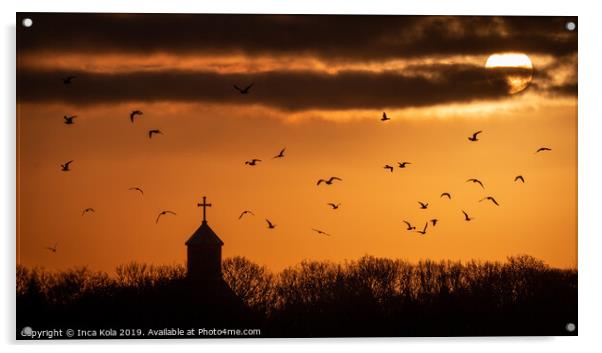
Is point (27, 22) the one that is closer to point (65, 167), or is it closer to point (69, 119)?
point (69, 119)

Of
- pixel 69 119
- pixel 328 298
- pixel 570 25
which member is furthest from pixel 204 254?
pixel 570 25

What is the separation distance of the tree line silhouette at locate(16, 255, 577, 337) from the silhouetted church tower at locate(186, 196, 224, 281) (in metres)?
0.06

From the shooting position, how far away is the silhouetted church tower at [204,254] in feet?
19.4

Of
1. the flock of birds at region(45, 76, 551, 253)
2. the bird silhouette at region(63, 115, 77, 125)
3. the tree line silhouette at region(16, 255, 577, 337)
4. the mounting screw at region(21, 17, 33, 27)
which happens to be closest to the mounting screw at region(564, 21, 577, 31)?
the flock of birds at region(45, 76, 551, 253)

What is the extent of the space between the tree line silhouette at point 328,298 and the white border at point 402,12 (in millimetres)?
73

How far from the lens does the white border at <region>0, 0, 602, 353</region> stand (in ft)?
19.4

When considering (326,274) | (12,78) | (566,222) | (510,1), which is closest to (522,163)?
(566,222)

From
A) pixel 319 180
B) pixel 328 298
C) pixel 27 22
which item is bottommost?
pixel 328 298

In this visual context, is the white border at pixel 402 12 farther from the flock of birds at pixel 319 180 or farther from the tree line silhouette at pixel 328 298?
the flock of birds at pixel 319 180

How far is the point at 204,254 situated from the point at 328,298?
31.6 inches

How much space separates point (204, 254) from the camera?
5.95 meters

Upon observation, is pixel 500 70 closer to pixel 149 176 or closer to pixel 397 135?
pixel 397 135

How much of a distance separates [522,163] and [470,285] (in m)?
0.81

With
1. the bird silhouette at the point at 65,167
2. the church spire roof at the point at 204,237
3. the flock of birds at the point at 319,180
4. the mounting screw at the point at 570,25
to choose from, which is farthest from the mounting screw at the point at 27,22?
the mounting screw at the point at 570,25
